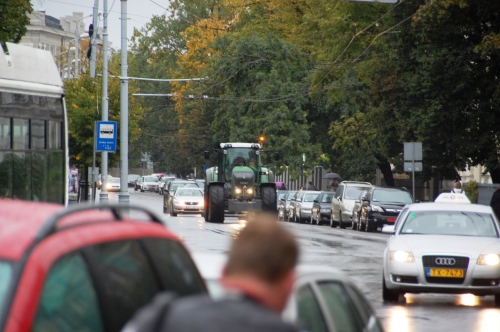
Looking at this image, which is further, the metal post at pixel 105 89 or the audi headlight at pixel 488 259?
the metal post at pixel 105 89

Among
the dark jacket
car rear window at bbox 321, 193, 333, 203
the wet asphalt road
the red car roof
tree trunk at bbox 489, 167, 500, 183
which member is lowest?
the wet asphalt road

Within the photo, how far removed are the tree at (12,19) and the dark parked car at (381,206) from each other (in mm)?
14608

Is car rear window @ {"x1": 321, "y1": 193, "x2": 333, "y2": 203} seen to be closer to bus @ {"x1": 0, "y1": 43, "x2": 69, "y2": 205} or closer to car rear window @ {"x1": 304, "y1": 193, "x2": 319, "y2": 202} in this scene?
car rear window @ {"x1": 304, "y1": 193, "x2": 319, "y2": 202}

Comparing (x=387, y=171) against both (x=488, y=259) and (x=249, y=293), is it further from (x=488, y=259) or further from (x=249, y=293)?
(x=249, y=293)

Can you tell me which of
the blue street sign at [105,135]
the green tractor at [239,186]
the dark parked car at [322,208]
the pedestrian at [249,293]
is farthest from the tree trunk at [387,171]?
the pedestrian at [249,293]

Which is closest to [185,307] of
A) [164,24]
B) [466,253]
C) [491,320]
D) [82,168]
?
[491,320]

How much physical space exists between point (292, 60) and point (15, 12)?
3484 centimetres

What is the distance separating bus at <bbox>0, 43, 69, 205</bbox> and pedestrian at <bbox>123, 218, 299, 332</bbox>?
1163 centimetres

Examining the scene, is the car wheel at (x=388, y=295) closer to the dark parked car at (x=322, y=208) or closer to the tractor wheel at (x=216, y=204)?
the tractor wheel at (x=216, y=204)

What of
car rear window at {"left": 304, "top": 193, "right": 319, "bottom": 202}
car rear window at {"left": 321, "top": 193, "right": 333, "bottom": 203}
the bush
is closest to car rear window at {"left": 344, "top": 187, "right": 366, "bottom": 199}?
car rear window at {"left": 321, "top": 193, "right": 333, "bottom": 203}

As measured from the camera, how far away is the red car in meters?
3.64

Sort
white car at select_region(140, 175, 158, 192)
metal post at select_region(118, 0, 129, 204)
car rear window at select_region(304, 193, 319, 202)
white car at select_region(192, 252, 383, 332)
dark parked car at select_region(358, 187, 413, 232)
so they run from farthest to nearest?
white car at select_region(140, 175, 158, 192) → car rear window at select_region(304, 193, 319, 202) → dark parked car at select_region(358, 187, 413, 232) → metal post at select_region(118, 0, 129, 204) → white car at select_region(192, 252, 383, 332)

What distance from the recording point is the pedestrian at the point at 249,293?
3002 mm

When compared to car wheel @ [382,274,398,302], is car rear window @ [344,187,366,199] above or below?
above
